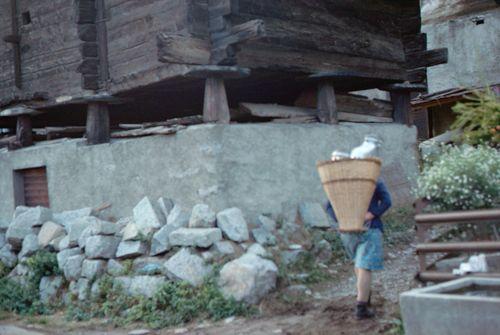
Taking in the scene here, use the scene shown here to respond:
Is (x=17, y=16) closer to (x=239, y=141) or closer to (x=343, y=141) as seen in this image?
(x=239, y=141)

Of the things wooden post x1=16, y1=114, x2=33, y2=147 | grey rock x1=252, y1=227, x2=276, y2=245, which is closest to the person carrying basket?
grey rock x1=252, y1=227, x2=276, y2=245

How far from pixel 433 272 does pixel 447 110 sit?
11595 mm

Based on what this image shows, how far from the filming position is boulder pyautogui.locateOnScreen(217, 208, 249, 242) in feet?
25.5

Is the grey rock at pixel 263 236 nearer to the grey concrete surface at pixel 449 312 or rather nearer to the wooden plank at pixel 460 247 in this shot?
the wooden plank at pixel 460 247

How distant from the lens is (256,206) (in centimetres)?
839

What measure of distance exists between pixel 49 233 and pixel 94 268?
138cm

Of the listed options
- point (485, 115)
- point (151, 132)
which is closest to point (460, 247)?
point (485, 115)

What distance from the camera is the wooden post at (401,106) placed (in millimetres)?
11141

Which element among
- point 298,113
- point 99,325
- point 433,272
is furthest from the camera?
point 298,113

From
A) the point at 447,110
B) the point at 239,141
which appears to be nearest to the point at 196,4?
the point at 239,141

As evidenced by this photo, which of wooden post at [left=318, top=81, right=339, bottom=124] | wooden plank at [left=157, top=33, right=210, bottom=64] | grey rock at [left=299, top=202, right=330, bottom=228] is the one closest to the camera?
wooden plank at [left=157, top=33, right=210, bottom=64]

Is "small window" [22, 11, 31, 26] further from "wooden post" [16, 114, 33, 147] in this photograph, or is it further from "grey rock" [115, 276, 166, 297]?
"grey rock" [115, 276, 166, 297]

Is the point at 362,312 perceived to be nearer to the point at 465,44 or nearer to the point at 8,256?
the point at 8,256

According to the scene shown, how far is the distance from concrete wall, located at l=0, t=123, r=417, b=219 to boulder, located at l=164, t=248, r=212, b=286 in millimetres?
805
